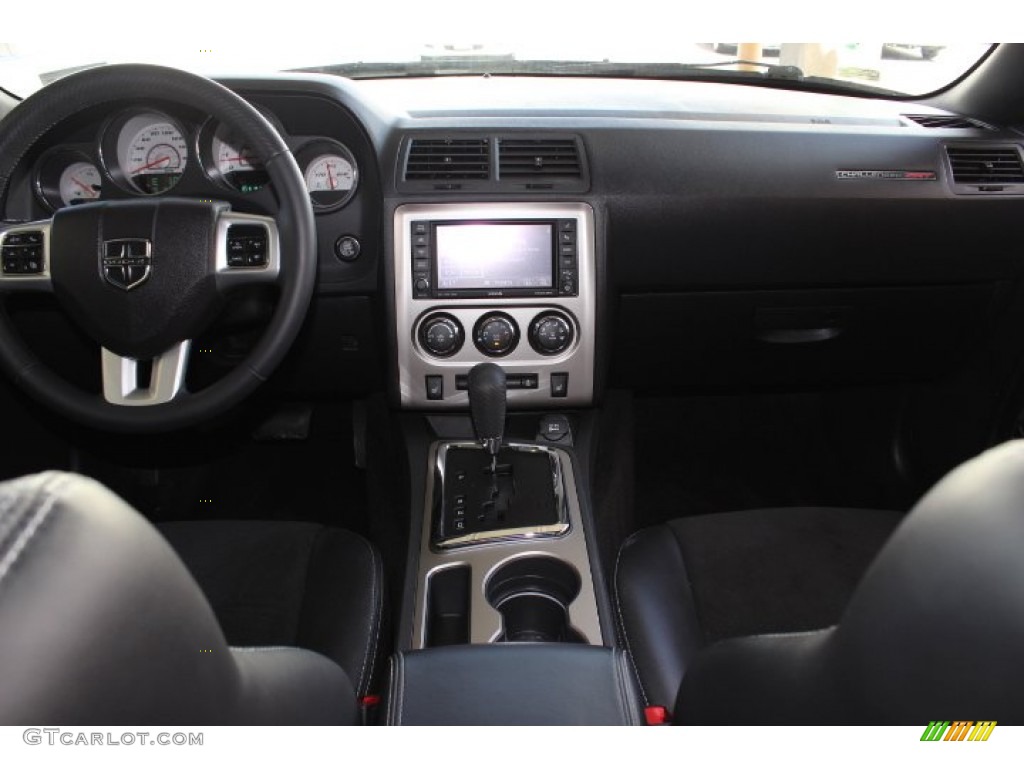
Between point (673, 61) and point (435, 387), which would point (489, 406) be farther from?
point (673, 61)

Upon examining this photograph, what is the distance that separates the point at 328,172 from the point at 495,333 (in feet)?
1.70

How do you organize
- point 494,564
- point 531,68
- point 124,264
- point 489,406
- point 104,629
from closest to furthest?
1. point 104,629
2. point 124,264
3. point 494,564
4. point 489,406
5. point 531,68

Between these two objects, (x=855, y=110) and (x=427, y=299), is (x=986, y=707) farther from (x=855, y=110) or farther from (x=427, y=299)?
(x=855, y=110)

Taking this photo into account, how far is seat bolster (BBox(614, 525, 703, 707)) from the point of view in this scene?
134 centimetres

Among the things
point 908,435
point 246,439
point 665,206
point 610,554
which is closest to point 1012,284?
point 908,435

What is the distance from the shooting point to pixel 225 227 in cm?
142

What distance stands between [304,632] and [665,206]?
45.0 inches

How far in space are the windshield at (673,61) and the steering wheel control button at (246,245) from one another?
740mm

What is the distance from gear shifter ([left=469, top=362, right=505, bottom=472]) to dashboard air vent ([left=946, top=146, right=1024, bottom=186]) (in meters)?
1.14

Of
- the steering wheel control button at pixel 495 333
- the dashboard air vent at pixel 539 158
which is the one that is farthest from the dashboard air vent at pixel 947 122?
the steering wheel control button at pixel 495 333

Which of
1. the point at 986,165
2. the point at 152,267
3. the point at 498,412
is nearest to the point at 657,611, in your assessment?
the point at 498,412

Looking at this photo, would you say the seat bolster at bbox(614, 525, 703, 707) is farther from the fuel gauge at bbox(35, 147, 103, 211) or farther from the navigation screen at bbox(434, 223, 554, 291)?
the fuel gauge at bbox(35, 147, 103, 211)

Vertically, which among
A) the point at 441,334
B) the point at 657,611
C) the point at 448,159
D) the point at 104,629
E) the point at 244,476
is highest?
the point at 448,159
